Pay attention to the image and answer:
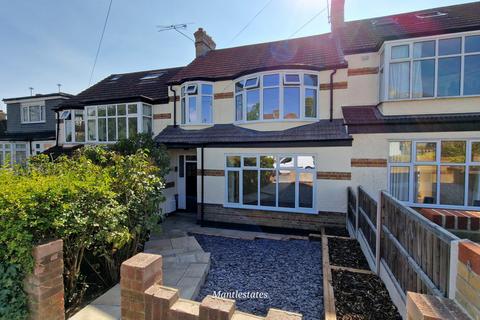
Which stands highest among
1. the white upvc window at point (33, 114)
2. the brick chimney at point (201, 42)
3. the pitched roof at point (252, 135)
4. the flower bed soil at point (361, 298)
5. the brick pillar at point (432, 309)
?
the brick chimney at point (201, 42)

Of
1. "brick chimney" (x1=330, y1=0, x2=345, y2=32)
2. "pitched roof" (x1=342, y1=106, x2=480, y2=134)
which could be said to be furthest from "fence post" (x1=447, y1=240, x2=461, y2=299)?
"brick chimney" (x1=330, y1=0, x2=345, y2=32)

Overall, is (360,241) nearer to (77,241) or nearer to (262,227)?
(262,227)

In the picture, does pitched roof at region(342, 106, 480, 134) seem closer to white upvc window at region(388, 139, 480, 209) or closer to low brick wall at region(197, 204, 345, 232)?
white upvc window at region(388, 139, 480, 209)

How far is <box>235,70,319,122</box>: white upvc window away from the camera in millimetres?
8758

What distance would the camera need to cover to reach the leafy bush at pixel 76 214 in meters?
2.77

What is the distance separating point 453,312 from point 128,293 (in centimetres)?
255

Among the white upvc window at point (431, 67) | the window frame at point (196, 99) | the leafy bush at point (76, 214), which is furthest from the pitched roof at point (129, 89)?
the white upvc window at point (431, 67)

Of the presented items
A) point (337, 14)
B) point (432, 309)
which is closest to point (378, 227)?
point (432, 309)

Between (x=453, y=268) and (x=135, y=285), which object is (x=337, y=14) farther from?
(x=135, y=285)

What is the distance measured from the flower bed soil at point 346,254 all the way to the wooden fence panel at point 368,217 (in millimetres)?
389

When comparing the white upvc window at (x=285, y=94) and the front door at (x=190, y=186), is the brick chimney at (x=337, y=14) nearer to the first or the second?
the white upvc window at (x=285, y=94)

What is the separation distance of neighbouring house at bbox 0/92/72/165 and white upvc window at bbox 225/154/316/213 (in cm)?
1240

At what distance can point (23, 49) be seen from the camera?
9742mm

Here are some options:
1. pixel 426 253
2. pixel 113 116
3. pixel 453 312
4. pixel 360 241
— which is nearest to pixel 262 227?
pixel 360 241
